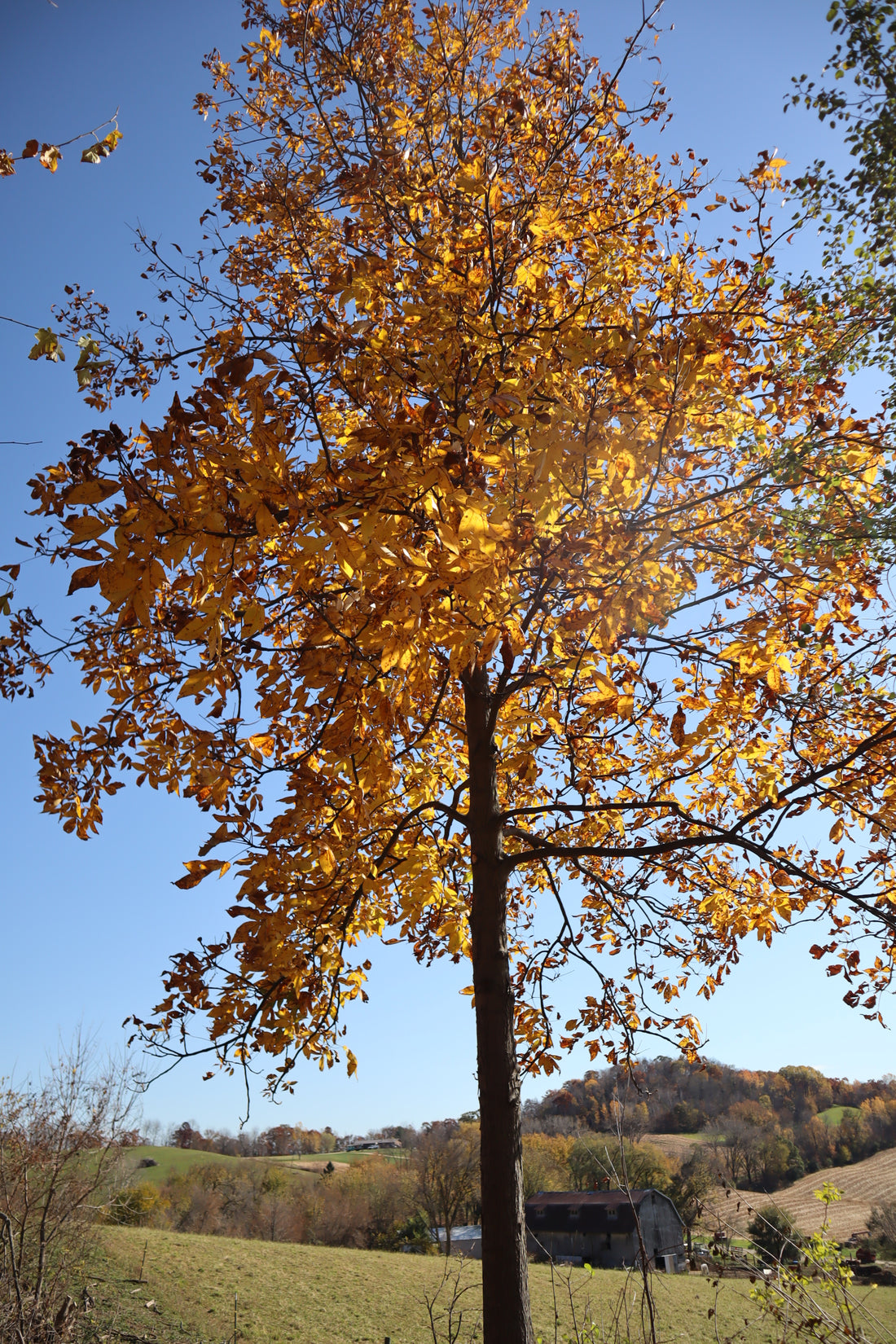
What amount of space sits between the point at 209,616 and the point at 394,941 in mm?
2826

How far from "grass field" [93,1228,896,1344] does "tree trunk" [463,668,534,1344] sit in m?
6.11

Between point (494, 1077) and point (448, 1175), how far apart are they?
1397 inches

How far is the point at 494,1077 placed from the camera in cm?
375

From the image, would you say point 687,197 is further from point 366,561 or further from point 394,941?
point 394,941

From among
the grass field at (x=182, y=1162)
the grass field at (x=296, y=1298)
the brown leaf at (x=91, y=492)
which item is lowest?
the grass field at (x=182, y=1162)

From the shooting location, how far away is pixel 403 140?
446cm

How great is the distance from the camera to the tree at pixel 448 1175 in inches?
1257

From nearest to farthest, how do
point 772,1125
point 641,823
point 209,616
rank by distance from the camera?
point 209,616 < point 641,823 < point 772,1125

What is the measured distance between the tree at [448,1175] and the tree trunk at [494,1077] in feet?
103

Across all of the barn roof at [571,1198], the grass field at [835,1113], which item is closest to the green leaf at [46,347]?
the barn roof at [571,1198]

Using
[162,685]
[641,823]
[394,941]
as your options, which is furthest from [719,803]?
[162,685]

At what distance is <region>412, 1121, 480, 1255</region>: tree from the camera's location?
105 ft

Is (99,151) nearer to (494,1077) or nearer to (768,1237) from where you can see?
(494,1077)

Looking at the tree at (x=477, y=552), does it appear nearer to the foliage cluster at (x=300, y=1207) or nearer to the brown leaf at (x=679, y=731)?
the brown leaf at (x=679, y=731)
